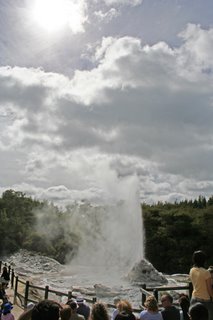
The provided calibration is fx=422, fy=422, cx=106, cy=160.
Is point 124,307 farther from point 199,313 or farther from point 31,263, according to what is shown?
point 31,263

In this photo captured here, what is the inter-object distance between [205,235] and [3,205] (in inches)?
1002

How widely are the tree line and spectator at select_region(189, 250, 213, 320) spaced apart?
28432 mm

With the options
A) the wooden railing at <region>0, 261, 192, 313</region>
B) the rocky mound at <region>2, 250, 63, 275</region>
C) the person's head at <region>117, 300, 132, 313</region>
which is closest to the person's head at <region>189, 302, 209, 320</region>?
the person's head at <region>117, 300, 132, 313</region>

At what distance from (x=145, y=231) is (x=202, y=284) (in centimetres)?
3293

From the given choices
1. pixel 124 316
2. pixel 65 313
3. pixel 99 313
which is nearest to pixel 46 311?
pixel 99 313

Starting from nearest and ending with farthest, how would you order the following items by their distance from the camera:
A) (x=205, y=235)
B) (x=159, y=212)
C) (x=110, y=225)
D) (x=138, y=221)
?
1. (x=138, y=221)
2. (x=205, y=235)
3. (x=110, y=225)
4. (x=159, y=212)

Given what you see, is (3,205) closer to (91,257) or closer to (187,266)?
(91,257)

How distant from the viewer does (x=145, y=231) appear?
3778 cm

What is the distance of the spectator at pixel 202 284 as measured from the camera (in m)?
5.26

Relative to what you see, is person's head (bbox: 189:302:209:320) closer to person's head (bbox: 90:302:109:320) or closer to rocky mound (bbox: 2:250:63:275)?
person's head (bbox: 90:302:109:320)

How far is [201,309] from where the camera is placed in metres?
3.67

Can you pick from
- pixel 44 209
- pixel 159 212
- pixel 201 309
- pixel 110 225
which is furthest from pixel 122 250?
pixel 201 309

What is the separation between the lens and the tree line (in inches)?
1378

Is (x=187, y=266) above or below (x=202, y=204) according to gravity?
below
